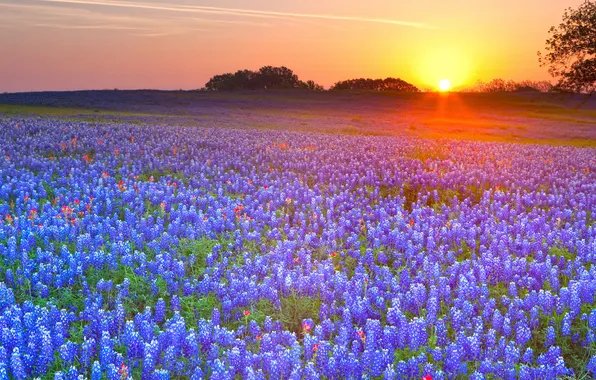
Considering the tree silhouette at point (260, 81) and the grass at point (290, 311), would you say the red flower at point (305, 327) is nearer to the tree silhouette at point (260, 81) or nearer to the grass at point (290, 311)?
the grass at point (290, 311)

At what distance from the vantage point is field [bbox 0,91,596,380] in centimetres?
538

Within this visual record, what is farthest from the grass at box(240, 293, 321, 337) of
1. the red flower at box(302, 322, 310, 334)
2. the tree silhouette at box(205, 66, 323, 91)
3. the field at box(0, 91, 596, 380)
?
the tree silhouette at box(205, 66, 323, 91)

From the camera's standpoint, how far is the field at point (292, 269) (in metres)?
5.38

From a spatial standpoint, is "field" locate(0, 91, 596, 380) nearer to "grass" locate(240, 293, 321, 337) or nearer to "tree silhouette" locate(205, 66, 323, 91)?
"grass" locate(240, 293, 321, 337)

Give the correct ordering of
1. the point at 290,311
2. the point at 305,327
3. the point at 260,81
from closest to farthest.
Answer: the point at 305,327
the point at 290,311
the point at 260,81

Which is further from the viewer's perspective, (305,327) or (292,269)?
(292,269)

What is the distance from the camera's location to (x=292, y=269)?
754 centimetres

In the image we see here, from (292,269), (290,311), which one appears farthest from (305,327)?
(292,269)

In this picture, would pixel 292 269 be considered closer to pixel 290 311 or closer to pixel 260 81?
pixel 290 311

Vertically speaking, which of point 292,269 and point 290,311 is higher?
point 292,269

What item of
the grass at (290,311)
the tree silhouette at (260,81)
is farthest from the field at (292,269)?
the tree silhouette at (260,81)

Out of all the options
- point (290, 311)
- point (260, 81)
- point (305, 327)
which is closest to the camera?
point (305, 327)

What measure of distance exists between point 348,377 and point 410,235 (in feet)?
13.0

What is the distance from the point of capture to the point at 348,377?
5.16 m
